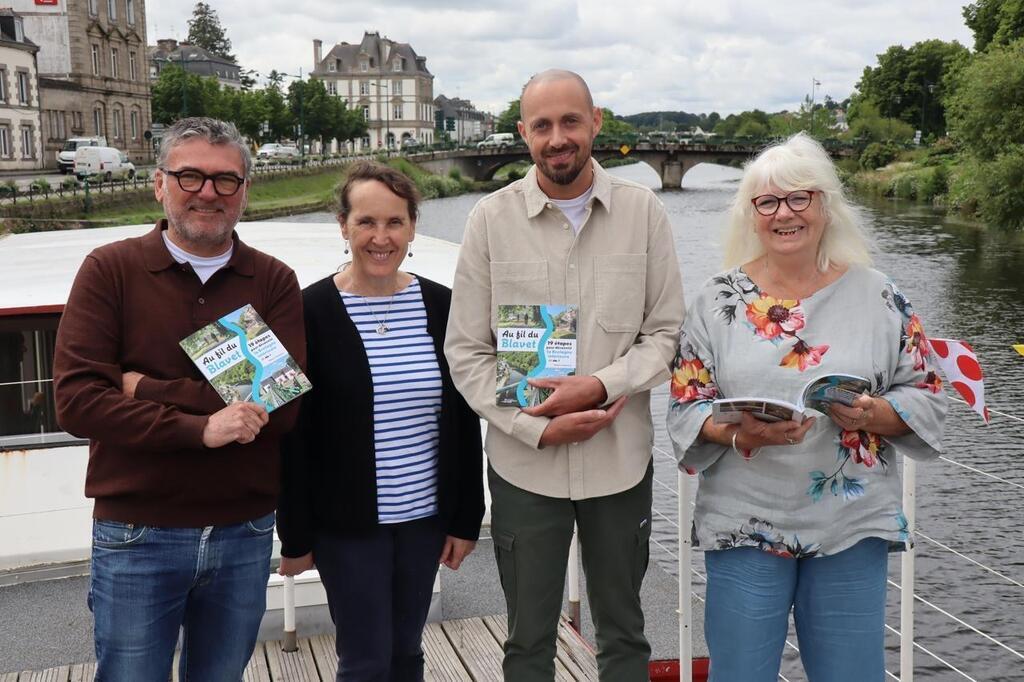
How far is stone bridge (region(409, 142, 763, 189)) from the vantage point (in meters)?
69.2

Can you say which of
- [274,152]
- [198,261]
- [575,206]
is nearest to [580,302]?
[575,206]

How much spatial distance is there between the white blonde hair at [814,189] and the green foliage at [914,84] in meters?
81.6

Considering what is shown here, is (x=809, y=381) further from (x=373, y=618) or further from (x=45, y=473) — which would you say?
(x=45, y=473)

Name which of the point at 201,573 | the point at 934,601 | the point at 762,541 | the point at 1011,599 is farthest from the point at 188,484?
the point at 1011,599

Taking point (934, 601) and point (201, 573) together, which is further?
point (934, 601)

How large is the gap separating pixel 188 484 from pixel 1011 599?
9.06m

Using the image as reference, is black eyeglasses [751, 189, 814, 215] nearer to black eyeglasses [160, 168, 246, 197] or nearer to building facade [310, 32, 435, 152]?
black eyeglasses [160, 168, 246, 197]

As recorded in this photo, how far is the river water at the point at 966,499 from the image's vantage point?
8.35 metres

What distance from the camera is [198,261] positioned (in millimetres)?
2672

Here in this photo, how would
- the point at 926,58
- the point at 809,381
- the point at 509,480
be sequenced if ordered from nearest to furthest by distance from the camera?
the point at 809,381 < the point at 509,480 < the point at 926,58

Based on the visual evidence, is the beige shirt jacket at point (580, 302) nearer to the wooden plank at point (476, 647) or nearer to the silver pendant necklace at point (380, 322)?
the silver pendant necklace at point (380, 322)

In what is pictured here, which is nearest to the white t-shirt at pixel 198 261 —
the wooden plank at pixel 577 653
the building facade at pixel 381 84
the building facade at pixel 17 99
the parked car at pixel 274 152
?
the wooden plank at pixel 577 653

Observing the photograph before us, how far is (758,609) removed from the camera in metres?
2.69

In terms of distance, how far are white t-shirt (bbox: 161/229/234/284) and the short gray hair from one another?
21 cm
